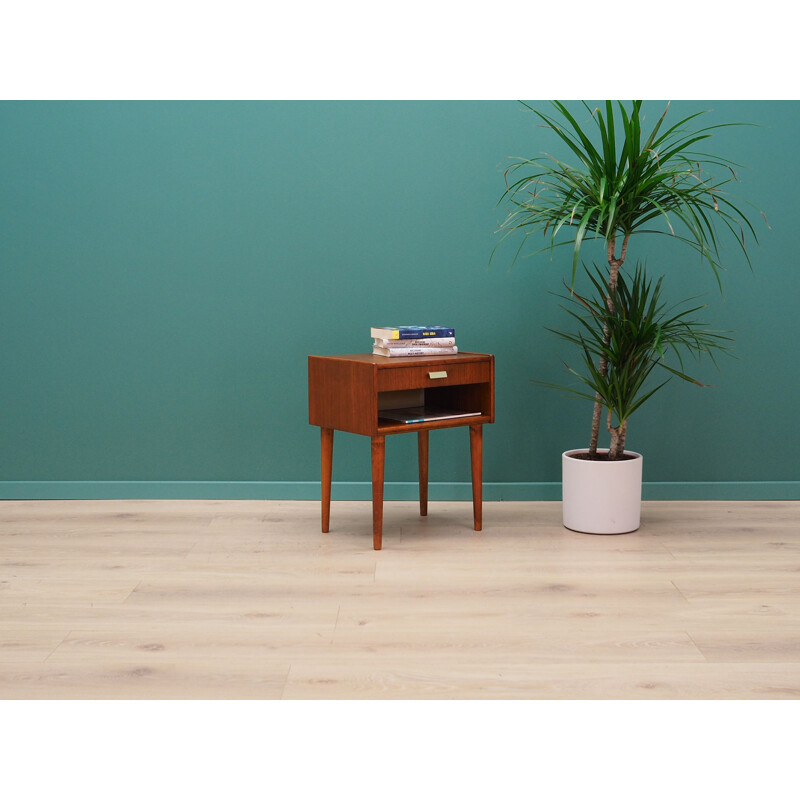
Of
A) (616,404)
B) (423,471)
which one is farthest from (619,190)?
(423,471)

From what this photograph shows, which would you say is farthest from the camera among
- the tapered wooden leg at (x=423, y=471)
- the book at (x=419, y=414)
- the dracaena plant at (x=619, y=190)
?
the tapered wooden leg at (x=423, y=471)

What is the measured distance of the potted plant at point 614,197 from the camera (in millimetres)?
3229

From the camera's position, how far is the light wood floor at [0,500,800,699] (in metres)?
2.21

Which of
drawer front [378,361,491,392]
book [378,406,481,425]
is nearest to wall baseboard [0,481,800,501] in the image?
book [378,406,481,425]

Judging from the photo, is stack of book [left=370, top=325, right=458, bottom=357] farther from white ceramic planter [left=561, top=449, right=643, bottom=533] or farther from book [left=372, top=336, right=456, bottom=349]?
white ceramic planter [left=561, top=449, right=643, bottom=533]

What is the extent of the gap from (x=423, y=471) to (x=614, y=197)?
1269 millimetres

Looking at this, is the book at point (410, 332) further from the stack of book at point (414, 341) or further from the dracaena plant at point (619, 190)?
the dracaena plant at point (619, 190)

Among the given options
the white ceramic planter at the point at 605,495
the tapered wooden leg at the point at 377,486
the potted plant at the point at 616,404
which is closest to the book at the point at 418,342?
the tapered wooden leg at the point at 377,486

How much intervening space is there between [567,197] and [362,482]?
1.44 meters

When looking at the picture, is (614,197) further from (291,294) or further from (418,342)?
(291,294)

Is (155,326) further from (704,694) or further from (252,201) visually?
(704,694)

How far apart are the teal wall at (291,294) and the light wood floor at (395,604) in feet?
0.74

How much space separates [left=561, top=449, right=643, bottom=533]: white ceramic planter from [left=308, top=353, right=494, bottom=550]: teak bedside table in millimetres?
364

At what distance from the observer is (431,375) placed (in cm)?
333
